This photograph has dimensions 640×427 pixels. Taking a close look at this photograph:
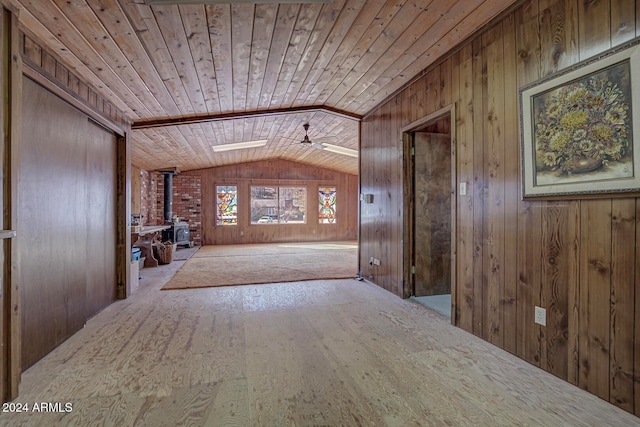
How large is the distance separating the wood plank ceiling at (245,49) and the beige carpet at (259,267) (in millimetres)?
2327

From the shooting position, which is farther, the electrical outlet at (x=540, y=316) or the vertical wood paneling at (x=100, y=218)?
the vertical wood paneling at (x=100, y=218)

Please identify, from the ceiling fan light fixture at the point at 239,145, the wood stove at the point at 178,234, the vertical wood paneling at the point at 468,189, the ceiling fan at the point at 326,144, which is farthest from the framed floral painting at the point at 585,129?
the wood stove at the point at 178,234

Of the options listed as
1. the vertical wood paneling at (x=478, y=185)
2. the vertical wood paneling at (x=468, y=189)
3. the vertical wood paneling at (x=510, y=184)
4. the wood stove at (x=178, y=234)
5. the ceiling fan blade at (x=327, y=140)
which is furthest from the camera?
the wood stove at (x=178, y=234)

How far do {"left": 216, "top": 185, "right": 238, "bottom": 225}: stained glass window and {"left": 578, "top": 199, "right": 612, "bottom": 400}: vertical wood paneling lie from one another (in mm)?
8810

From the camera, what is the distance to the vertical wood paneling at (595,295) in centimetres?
165

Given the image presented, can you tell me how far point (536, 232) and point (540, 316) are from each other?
0.55 meters

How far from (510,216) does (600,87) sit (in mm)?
922

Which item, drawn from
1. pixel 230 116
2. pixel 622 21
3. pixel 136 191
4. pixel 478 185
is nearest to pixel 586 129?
pixel 622 21

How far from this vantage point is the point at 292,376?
190 cm

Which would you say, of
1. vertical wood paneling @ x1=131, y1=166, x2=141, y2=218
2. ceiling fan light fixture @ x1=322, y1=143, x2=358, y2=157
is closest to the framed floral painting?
ceiling fan light fixture @ x1=322, y1=143, x2=358, y2=157

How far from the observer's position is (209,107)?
400 centimetres

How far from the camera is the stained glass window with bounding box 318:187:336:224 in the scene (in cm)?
1028

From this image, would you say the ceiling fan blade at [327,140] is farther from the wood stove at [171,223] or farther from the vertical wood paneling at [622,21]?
the vertical wood paneling at [622,21]

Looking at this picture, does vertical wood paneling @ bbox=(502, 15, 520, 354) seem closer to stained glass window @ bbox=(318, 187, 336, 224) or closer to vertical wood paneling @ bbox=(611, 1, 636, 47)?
vertical wood paneling @ bbox=(611, 1, 636, 47)
